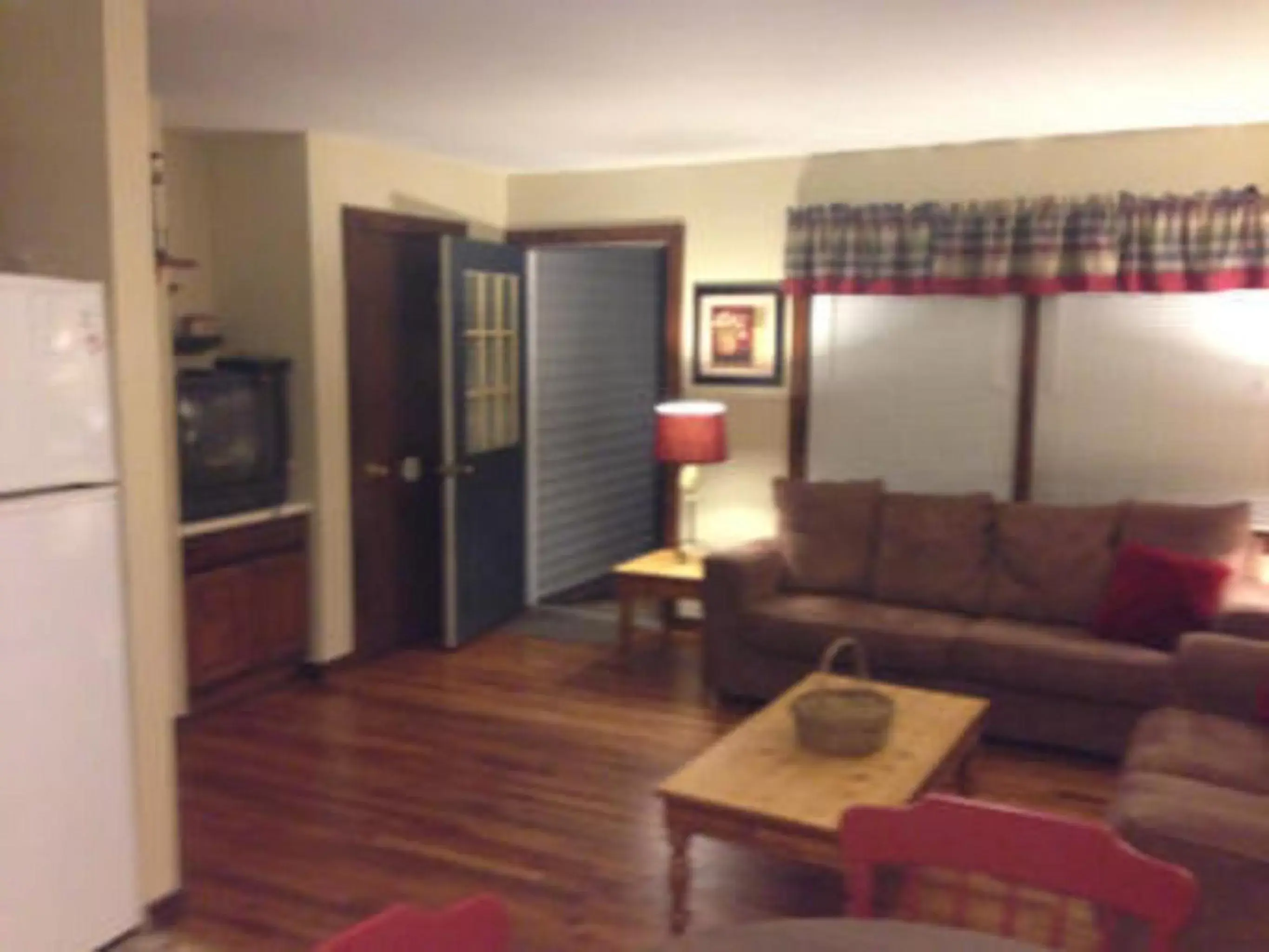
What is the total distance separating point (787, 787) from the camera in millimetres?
2781

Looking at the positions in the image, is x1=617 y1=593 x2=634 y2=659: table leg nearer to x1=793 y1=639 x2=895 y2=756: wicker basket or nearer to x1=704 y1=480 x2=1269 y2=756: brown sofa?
x1=704 y1=480 x2=1269 y2=756: brown sofa

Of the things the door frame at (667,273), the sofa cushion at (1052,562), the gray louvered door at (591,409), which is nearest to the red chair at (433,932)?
the sofa cushion at (1052,562)

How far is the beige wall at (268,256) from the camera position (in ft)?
15.7

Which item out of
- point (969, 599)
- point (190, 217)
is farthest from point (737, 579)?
point (190, 217)

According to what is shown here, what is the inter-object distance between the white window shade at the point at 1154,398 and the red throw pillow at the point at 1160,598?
1.93 ft

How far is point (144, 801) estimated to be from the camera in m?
2.82

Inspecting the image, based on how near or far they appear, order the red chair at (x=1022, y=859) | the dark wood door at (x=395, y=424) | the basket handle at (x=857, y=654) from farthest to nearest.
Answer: the dark wood door at (x=395, y=424)
the basket handle at (x=857, y=654)
the red chair at (x=1022, y=859)

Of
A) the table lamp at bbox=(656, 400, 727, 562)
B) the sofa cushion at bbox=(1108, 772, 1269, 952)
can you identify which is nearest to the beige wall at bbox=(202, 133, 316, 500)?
the table lamp at bbox=(656, 400, 727, 562)

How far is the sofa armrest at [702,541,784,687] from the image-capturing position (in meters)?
4.57

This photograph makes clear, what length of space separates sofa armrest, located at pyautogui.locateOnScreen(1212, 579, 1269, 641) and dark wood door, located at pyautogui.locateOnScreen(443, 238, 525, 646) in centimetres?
325

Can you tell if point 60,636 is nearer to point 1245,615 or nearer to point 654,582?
point 654,582

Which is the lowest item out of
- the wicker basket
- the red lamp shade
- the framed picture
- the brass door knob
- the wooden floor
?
the wooden floor

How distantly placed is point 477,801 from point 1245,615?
8.62 feet

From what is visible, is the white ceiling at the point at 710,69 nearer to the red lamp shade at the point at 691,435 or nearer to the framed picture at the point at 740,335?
the framed picture at the point at 740,335
